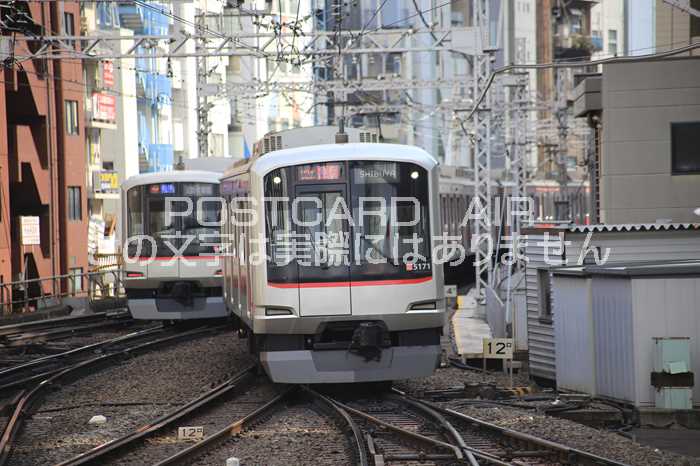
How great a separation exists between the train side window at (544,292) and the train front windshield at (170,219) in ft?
22.5

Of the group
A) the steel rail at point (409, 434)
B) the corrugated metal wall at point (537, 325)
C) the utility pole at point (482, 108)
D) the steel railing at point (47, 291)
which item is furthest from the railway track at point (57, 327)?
the steel rail at point (409, 434)

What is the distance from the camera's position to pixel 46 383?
52.0ft

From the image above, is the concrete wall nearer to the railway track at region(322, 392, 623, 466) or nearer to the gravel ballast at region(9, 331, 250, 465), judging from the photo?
the gravel ballast at region(9, 331, 250, 465)

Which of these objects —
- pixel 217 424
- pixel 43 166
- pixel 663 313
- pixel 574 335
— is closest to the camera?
pixel 217 424

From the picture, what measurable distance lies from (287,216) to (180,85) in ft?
157

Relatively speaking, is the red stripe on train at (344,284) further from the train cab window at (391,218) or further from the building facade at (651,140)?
the building facade at (651,140)

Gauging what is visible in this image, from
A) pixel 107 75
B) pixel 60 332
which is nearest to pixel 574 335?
pixel 60 332

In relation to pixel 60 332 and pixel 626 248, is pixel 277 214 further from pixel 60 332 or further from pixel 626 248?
pixel 60 332

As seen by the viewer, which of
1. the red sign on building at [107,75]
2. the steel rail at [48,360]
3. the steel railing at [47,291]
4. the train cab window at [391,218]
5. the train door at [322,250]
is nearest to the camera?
the train door at [322,250]

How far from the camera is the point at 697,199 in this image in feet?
80.9

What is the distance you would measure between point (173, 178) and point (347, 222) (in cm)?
962

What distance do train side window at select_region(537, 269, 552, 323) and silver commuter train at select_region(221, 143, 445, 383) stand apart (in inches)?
179

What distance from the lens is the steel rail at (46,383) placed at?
11.4 m

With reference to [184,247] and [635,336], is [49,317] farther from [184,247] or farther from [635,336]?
[635,336]
